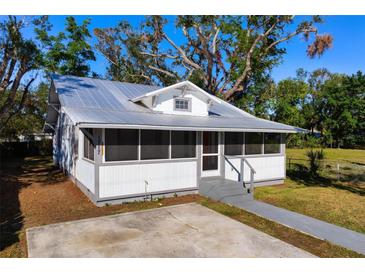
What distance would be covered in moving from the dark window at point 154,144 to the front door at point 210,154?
182 cm

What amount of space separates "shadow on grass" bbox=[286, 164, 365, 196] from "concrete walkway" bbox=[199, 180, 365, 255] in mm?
5016

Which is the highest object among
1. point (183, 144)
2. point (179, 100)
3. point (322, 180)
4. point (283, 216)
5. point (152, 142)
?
point (179, 100)

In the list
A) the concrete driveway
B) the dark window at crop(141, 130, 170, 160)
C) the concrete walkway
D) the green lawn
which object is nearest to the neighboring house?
the dark window at crop(141, 130, 170, 160)

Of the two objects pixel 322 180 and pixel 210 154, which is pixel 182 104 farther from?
pixel 322 180

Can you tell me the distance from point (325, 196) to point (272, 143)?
10.9 feet

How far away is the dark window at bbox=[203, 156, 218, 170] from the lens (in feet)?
35.6

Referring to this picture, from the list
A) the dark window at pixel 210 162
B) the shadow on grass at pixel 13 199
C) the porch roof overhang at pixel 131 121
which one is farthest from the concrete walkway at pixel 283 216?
the shadow on grass at pixel 13 199

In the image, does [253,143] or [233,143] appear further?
[253,143]

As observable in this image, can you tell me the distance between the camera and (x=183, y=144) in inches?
397

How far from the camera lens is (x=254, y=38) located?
23.4m

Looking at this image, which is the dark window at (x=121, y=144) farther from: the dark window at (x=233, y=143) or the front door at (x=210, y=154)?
the dark window at (x=233, y=143)

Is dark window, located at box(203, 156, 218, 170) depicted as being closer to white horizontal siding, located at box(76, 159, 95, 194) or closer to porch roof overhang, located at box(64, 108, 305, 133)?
porch roof overhang, located at box(64, 108, 305, 133)

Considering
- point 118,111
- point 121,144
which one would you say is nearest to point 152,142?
point 121,144

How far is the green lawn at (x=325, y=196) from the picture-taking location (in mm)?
7828
